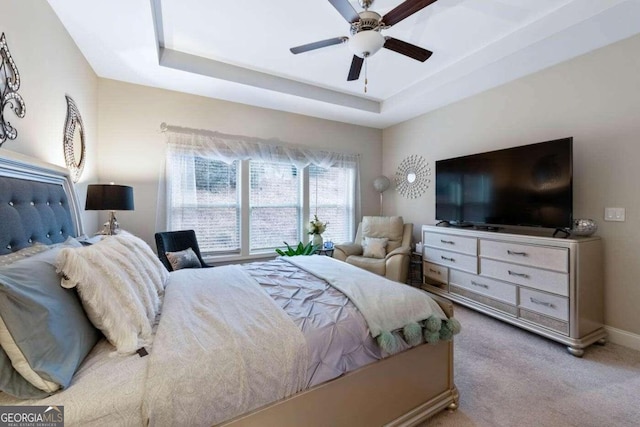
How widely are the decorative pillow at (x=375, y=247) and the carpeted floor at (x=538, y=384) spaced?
1.52 metres

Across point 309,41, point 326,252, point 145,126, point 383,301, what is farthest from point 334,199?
point 383,301

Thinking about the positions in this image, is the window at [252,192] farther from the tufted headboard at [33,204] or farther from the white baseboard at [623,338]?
the white baseboard at [623,338]

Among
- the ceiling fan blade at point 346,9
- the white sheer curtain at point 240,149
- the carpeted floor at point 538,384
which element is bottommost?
the carpeted floor at point 538,384

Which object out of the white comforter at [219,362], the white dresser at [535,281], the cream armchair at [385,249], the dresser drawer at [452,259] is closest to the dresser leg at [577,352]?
the white dresser at [535,281]

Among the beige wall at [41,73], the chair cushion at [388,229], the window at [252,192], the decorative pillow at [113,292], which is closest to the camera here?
the decorative pillow at [113,292]

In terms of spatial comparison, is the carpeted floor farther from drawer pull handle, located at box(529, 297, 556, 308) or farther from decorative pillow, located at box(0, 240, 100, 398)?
decorative pillow, located at box(0, 240, 100, 398)

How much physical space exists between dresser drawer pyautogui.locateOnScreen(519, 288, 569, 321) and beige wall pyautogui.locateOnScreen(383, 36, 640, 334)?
0.59 meters

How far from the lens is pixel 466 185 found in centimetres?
330

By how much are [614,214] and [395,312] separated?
98.5 inches

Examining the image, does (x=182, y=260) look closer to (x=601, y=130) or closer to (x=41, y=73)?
(x=41, y=73)

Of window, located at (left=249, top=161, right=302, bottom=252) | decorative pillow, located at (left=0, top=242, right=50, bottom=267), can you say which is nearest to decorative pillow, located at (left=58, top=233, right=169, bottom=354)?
decorative pillow, located at (left=0, top=242, right=50, bottom=267)

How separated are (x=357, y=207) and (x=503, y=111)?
2.45m

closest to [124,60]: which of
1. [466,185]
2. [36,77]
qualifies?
[36,77]

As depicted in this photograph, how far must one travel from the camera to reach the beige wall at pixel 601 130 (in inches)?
90.8
